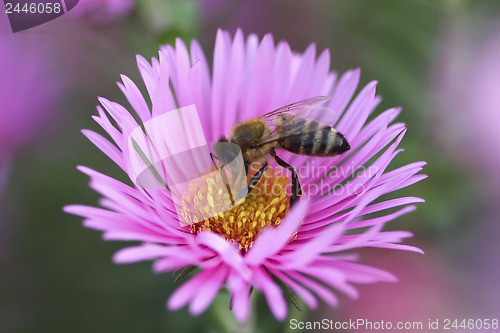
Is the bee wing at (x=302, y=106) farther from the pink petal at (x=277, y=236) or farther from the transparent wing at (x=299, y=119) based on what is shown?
the pink petal at (x=277, y=236)

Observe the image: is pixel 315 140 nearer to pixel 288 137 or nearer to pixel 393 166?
pixel 288 137

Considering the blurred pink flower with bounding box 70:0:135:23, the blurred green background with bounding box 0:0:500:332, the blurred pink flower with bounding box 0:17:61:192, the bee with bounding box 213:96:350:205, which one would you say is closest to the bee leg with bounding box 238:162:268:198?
the bee with bounding box 213:96:350:205

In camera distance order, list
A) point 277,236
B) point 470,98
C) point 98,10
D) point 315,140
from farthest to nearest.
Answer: point 470,98
point 98,10
point 315,140
point 277,236

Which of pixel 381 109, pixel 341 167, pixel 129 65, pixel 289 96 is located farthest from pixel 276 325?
pixel 129 65

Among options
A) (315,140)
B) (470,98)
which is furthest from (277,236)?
Result: (470,98)

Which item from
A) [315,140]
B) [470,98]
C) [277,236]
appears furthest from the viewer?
[470,98]

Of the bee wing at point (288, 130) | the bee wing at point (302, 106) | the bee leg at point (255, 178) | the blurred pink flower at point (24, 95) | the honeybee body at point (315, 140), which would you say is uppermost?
the blurred pink flower at point (24, 95)

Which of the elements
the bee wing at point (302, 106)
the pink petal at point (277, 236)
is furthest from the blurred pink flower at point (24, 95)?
the pink petal at point (277, 236)

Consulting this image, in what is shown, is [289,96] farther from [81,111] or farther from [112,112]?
[81,111]

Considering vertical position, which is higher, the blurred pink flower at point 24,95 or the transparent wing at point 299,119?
the blurred pink flower at point 24,95
